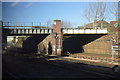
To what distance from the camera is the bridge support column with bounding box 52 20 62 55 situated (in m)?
43.4

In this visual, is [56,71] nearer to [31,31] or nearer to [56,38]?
[56,38]

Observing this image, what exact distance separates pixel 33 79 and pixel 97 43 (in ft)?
116

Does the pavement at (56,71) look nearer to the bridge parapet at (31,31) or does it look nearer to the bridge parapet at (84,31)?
the bridge parapet at (31,31)

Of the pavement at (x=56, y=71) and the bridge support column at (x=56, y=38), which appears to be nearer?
the pavement at (x=56, y=71)

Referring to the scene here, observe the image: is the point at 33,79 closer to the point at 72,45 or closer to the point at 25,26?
the point at 25,26

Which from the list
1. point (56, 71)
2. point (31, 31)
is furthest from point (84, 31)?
point (56, 71)

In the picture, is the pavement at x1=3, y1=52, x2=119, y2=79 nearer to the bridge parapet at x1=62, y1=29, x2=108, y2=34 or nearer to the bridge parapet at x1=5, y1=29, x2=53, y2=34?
the bridge parapet at x1=5, y1=29, x2=53, y2=34

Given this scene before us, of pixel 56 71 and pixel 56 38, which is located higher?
pixel 56 38

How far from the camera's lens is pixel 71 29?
148 ft

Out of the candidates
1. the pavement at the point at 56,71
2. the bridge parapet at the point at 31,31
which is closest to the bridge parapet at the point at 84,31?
the bridge parapet at the point at 31,31

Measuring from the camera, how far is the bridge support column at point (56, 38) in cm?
4338

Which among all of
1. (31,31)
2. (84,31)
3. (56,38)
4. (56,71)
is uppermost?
(84,31)

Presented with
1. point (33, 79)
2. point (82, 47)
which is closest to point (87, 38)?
point (82, 47)

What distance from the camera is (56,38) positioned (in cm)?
4353
